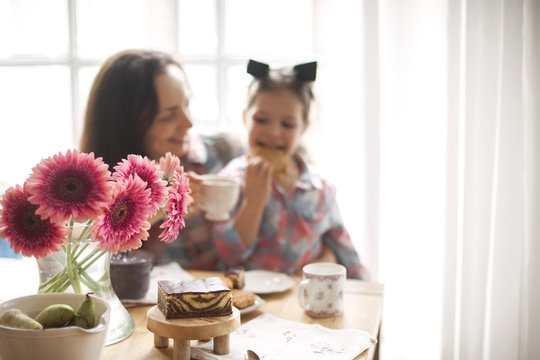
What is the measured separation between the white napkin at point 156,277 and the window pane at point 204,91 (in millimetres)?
857

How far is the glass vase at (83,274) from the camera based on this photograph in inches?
36.2

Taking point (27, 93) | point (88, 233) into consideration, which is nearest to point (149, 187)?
point (88, 233)

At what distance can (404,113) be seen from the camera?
180 centimetres

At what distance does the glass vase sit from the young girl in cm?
69

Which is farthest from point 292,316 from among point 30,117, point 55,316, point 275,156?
point 30,117

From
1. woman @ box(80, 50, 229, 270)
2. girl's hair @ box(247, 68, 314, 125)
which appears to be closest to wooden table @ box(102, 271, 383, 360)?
woman @ box(80, 50, 229, 270)

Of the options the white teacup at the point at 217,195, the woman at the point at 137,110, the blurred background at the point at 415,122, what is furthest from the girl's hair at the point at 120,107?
the white teacup at the point at 217,195

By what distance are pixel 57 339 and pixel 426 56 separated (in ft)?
4.73

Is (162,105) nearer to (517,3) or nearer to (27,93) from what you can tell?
(27,93)

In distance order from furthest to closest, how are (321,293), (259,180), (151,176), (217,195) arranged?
1. (259,180)
2. (217,195)
3. (321,293)
4. (151,176)

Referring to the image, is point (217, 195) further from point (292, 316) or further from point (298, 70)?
point (298, 70)

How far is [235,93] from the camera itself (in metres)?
2.15

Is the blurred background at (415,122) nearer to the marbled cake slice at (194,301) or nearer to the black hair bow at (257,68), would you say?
the black hair bow at (257,68)

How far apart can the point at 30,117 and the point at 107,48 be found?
478 millimetres
